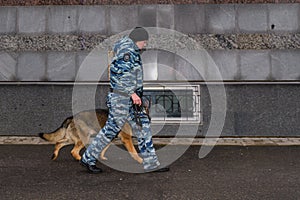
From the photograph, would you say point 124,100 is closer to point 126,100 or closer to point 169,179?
point 126,100

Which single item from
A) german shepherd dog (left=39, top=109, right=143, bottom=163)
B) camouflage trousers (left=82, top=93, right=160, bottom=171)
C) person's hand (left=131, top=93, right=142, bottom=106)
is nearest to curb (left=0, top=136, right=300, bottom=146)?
german shepherd dog (left=39, top=109, right=143, bottom=163)

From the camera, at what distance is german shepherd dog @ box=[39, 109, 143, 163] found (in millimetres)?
4723

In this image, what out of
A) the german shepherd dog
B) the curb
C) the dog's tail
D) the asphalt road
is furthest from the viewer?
the curb

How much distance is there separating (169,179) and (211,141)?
8.81 feet

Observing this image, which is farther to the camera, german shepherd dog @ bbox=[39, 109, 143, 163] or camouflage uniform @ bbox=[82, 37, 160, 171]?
german shepherd dog @ bbox=[39, 109, 143, 163]

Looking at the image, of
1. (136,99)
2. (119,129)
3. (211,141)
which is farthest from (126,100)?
(211,141)

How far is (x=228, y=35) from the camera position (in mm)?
6824

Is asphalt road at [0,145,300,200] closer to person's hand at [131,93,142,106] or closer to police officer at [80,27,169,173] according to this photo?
police officer at [80,27,169,173]

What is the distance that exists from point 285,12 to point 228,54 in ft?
5.21

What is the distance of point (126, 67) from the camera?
156 inches

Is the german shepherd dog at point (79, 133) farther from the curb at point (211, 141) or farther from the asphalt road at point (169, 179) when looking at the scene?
the curb at point (211, 141)

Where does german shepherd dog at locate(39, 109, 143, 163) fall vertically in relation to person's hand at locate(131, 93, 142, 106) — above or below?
below

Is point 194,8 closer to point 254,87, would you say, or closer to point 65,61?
point 254,87

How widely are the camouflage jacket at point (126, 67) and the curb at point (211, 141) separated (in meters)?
2.50
